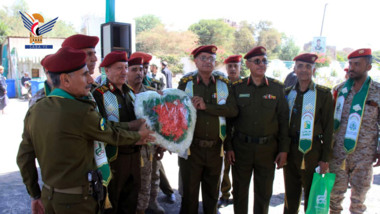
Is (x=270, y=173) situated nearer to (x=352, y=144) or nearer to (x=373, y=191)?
(x=352, y=144)

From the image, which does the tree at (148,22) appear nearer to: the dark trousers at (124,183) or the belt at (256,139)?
the belt at (256,139)

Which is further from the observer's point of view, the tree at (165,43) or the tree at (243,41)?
the tree at (243,41)

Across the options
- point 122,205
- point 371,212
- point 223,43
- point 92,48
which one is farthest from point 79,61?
point 223,43

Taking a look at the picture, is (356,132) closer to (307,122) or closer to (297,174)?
(307,122)

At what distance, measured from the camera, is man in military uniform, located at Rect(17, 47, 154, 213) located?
1880mm

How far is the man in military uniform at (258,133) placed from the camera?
310cm

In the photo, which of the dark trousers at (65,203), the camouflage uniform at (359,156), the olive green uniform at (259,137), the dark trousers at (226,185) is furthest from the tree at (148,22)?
the dark trousers at (65,203)

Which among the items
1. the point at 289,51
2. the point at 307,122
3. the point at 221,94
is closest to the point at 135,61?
the point at 221,94

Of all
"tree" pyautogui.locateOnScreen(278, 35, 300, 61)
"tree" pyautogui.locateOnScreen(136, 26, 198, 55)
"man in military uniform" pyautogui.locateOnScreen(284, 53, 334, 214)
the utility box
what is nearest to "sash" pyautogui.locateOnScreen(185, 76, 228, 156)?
"man in military uniform" pyautogui.locateOnScreen(284, 53, 334, 214)

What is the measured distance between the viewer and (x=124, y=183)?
2.88 meters

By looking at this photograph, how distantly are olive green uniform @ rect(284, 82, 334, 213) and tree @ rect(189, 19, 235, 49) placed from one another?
5179 centimetres

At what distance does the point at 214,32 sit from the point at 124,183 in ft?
176

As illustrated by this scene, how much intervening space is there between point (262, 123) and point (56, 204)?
2.16 meters

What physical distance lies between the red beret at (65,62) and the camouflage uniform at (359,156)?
9.82 feet
